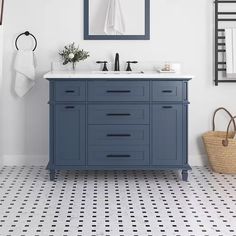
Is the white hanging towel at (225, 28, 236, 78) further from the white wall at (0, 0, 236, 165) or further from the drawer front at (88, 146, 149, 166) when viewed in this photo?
the drawer front at (88, 146, 149, 166)

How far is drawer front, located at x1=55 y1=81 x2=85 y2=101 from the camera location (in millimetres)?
4578

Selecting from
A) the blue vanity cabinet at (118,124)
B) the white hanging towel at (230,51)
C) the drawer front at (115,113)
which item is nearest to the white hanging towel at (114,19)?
the blue vanity cabinet at (118,124)

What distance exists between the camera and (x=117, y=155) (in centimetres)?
467

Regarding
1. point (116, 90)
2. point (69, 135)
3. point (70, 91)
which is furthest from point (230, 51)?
point (69, 135)

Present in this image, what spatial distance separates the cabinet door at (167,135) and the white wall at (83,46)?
646mm

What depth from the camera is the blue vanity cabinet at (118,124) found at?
15.0ft

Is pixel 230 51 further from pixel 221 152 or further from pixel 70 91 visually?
pixel 70 91

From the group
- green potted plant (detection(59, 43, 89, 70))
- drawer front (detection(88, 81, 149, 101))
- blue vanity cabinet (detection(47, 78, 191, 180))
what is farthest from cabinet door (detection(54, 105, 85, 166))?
green potted plant (detection(59, 43, 89, 70))

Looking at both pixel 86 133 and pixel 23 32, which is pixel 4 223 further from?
pixel 23 32

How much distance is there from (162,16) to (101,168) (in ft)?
4.97

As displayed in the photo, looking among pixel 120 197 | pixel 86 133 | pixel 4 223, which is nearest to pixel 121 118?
pixel 86 133

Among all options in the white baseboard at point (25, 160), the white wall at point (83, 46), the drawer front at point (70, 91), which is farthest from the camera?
the white baseboard at point (25, 160)

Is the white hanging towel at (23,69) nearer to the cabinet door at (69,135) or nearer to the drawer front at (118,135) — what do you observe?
the cabinet door at (69,135)

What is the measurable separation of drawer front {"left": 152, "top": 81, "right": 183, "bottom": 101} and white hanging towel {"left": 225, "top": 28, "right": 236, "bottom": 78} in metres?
0.72
